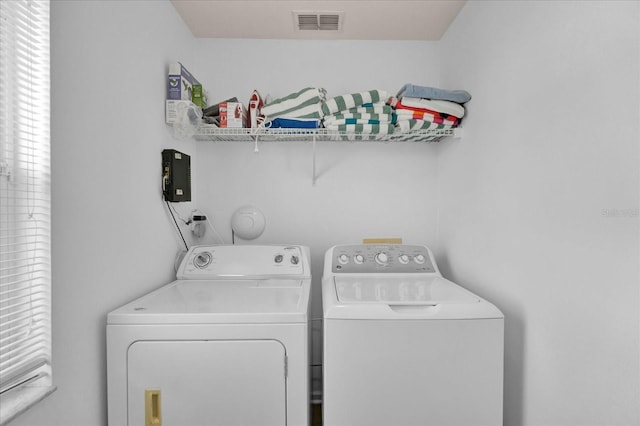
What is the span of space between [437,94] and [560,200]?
922 mm

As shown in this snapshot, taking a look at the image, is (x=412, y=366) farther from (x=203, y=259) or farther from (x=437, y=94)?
(x=437, y=94)

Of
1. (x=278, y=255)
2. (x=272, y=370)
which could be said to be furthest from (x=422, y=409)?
(x=278, y=255)

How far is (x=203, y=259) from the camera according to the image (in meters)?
1.91

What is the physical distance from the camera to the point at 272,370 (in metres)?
1.23

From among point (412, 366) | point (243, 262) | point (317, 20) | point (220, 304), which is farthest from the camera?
point (317, 20)

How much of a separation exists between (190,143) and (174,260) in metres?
0.73

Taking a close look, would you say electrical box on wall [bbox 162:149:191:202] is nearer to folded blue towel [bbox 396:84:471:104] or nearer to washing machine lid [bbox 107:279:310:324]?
washing machine lid [bbox 107:279:310:324]

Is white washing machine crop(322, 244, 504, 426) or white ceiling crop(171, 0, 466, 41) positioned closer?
white washing machine crop(322, 244, 504, 426)

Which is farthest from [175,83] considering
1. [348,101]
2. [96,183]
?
[348,101]

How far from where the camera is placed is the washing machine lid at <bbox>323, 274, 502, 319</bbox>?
128cm

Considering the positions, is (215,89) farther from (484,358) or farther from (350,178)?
(484,358)

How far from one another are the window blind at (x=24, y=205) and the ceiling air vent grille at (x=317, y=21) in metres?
1.31

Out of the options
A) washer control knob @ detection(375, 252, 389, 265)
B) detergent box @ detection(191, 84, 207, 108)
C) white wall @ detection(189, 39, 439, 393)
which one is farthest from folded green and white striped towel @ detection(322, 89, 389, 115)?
washer control knob @ detection(375, 252, 389, 265)

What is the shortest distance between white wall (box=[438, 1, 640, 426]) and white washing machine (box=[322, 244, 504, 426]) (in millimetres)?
190
